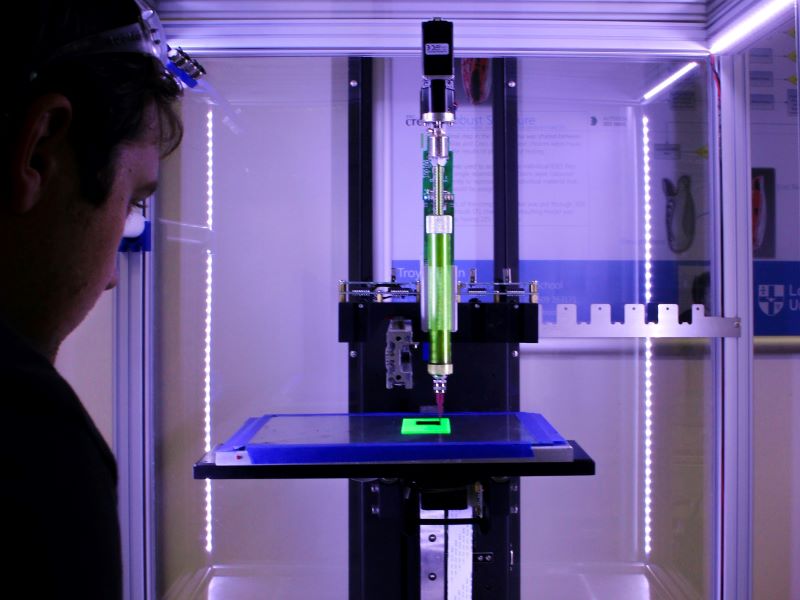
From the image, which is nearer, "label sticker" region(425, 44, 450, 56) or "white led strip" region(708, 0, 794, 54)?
"label sticker" region(425, 44, 450, 56)

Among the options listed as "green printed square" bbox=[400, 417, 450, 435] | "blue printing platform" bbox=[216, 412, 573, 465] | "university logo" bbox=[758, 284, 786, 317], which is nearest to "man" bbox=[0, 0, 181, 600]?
"blue printing platform" bbox=[216, 412, 573, 465]

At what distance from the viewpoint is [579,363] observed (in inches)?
78.5

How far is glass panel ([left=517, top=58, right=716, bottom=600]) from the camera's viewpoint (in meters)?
1.95

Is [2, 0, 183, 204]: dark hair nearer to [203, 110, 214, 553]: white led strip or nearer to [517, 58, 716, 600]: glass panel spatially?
[203, 110, 214, 553]: white led strip

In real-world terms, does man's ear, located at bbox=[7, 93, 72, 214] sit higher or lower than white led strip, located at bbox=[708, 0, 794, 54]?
lower

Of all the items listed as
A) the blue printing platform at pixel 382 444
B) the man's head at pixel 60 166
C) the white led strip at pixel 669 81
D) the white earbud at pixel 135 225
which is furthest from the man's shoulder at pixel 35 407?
the white led strip at pixel 669 81

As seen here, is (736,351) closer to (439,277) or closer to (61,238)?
(439,277)

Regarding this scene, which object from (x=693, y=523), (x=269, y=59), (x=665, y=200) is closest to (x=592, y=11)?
(x=665, y=200)

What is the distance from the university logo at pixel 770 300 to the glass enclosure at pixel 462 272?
23 centimetres

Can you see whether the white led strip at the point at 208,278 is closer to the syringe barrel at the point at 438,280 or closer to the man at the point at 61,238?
the syringe barrel at the point at 438,280

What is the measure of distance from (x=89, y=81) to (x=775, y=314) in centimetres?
199

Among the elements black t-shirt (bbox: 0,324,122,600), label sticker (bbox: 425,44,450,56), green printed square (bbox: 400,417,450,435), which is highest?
label sticker (bbox: 425,44,450,56)

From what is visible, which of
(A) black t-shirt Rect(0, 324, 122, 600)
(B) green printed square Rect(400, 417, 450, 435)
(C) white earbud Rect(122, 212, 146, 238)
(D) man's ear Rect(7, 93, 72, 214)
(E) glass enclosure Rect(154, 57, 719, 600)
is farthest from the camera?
(E) glass enclosure Rect(154, 57, 719, 600)

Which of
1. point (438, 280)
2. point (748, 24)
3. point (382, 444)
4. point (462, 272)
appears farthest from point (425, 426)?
point (748, 24)
